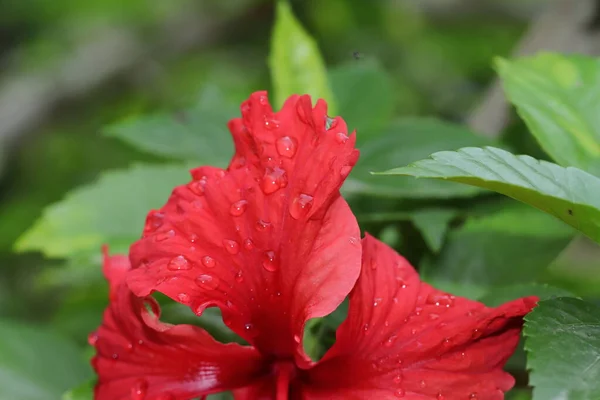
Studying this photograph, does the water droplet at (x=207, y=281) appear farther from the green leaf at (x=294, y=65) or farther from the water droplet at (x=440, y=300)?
the green leaf at (x=294, y=65)

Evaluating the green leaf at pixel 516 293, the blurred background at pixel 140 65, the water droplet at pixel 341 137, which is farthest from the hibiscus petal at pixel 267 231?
the blurred background at pixel 140 65

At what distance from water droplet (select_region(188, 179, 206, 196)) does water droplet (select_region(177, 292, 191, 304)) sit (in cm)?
10

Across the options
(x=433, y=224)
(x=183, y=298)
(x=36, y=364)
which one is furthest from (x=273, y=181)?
(x=36, y=364)

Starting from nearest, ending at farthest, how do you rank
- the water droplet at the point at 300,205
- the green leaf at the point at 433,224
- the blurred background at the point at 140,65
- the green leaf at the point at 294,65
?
the water droplet at the point at 300,205, the green leaf at the point at 433,224, the green leaf at the point at 294,65, the blurred background at the point at 140,65

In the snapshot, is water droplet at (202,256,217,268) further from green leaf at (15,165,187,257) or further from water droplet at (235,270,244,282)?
green leaf at (15,165,187,257)

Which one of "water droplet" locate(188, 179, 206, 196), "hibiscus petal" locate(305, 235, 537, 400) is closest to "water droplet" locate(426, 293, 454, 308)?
"hibiscus petal" locate(305, 235, 537, 400)

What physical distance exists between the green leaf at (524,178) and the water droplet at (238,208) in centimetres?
16

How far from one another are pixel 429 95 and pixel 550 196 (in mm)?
1815

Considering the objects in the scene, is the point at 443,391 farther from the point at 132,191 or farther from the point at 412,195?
the point at 132,191

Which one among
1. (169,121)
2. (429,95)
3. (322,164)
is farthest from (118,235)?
(429,95)

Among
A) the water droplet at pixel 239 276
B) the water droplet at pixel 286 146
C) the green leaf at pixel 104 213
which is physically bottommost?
the green leaf at pixel 104 213

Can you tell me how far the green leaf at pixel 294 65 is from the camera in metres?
1.10

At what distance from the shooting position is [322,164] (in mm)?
614

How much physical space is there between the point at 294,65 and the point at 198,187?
1.68ft
